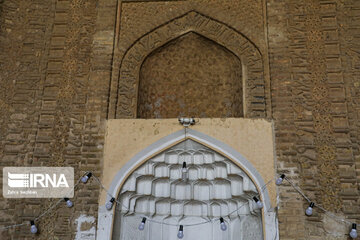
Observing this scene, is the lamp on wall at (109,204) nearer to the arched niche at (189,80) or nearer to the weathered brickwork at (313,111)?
the arched niche at (189,80)

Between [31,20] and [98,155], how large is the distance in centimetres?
188

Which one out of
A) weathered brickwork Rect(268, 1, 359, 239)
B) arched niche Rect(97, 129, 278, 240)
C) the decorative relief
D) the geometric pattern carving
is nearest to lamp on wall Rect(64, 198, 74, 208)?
arched niche Rect(97, 129, 278, 240)

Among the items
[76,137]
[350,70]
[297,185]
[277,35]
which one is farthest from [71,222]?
[350,70]

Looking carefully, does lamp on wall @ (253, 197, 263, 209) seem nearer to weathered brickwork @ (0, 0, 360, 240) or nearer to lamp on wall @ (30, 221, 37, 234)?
weathered brickwork @ (0, 0, 360, 240)

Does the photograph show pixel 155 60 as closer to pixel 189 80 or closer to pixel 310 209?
pixel 189 80

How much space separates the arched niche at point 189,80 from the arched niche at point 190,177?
1.88 feet

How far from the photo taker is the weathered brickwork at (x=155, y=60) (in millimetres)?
3535

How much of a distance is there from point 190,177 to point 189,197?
23 centimetres

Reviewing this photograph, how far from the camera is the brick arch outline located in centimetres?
387

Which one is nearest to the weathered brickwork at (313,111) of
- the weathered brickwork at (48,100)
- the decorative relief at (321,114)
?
the decorative relief at (321,114)

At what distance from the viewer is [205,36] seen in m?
4.19

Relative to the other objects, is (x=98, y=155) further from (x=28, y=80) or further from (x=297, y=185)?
(x=297, y=185)

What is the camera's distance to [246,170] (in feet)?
11.8

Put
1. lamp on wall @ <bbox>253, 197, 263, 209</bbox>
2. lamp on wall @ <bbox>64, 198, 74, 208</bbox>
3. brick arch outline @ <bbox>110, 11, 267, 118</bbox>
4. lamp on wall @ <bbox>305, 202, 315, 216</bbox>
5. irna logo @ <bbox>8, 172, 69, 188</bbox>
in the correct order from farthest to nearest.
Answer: brick arch outline @ <bbox>110, 11, 267, 118</bbox> → irna logo @ <bbox>8, 172, 69, 188</bbox> → lamp on wall @ <bbox>64, 198, 74, 208</bbox> → lamp on wall @ <bbox>253, 197, 263, 209</bbox> → lamp on wall @ <bbox>305, 202, 315, 216</bbox>
